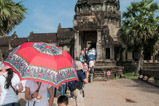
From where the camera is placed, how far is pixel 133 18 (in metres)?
20.2

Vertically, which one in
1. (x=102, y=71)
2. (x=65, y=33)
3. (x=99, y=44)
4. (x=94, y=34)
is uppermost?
(x=65, y=33)

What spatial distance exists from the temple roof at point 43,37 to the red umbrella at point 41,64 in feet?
131

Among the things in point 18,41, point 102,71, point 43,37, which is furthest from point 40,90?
point 18,41

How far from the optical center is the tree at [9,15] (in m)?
11.3

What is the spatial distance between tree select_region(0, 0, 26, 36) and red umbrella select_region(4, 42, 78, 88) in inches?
364

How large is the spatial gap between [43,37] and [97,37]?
3028 centimetres

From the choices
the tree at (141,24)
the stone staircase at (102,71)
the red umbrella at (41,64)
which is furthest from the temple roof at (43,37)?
the red umbrella at (41,64)

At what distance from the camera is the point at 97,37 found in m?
17.5

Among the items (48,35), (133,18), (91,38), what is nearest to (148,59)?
(133,18)

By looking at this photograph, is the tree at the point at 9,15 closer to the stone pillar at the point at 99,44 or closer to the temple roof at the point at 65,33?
the stone pillar at the point at 99,44

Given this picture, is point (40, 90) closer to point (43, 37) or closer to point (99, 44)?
point (99, 44)

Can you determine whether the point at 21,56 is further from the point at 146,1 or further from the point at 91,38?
the point at 146,1

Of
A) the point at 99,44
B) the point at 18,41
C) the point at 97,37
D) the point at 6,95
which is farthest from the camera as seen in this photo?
the point at 18,41

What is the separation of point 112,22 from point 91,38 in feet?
39.1
